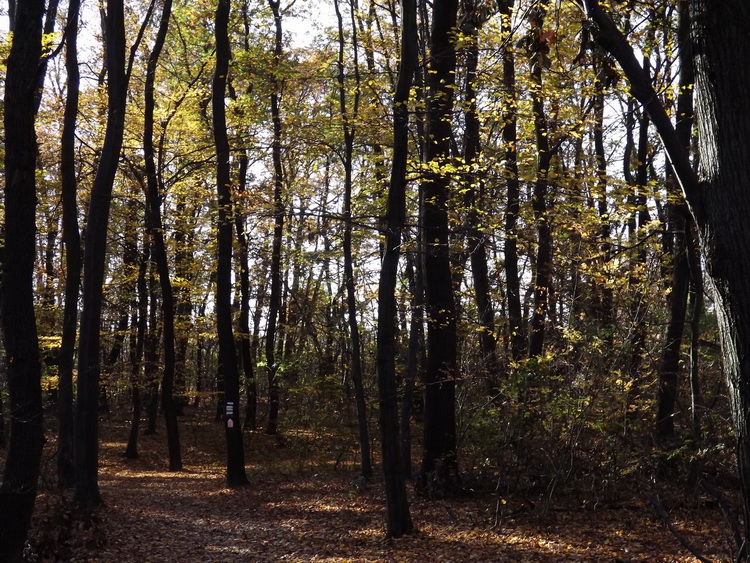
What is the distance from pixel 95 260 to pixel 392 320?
18.1 feet

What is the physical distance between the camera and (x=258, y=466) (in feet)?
60.5

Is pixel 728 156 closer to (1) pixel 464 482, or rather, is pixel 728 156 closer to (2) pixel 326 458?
(1) pixel 464 482

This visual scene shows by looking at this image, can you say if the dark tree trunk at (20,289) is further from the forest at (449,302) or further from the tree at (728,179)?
the tree at (728,179)

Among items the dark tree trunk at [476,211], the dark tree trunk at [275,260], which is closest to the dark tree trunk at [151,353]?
the dark tree trunk at [275,260]

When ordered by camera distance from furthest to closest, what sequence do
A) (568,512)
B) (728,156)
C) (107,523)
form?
(107,523), (568,512), (728,156)

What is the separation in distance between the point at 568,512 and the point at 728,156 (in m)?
7.14

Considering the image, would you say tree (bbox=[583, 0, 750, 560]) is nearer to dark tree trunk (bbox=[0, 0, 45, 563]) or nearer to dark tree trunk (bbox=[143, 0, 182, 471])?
dark tree trunk (bbox=[0, 0, 45, 563])

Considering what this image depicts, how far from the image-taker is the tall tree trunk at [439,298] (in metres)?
10.9

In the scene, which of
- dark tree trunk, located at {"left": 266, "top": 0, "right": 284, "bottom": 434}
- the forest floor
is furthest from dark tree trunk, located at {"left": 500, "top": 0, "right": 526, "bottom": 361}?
dark tree trunk, located at {"left": 266, "top": 0, "right": 284, "bottom": 434}

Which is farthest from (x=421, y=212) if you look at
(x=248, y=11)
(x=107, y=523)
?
(x=248, y=11)

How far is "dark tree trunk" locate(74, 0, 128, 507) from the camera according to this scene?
11.0 meters

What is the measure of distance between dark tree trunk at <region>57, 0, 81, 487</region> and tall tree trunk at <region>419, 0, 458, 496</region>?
6.31 metres

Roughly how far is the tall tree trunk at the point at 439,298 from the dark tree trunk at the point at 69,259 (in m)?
6.31

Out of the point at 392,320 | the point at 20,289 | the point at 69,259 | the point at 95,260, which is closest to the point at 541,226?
the point at 392,320
